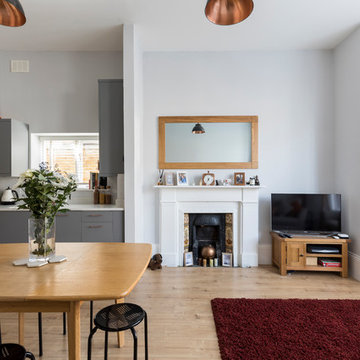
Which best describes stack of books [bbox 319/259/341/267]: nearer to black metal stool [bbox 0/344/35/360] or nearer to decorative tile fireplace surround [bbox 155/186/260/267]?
decorative tile fireplace surround [bbox 155/186/260/267]

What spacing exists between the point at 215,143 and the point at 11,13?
2.74 metres

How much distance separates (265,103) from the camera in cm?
377

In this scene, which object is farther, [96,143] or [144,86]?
[96,143]

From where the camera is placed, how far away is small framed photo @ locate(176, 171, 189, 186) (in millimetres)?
3708

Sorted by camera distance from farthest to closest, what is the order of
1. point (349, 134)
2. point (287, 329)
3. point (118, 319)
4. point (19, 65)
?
point (19, 65), point (349, 134), point (287, 329), point (118, 319)

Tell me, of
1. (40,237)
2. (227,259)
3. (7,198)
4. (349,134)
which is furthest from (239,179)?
(7,198)

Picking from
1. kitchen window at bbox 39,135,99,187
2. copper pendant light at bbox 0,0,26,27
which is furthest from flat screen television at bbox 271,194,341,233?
copper pendant light at bbox 0,0,26,27

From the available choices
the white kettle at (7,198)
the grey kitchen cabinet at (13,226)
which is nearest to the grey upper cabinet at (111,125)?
the grey kitchen cabinet at (13,226)

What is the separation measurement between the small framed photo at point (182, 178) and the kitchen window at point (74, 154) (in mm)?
1323

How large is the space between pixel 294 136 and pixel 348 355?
273 centimetres

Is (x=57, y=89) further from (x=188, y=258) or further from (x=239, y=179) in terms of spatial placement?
(x=188, y=258)

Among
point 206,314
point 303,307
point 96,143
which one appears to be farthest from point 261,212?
point 96,143

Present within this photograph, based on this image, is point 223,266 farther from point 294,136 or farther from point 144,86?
point 144,86

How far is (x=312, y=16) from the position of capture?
2969 millimetres
